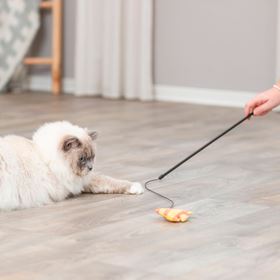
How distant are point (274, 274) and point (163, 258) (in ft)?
0.90

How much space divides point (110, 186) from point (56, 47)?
306 cm

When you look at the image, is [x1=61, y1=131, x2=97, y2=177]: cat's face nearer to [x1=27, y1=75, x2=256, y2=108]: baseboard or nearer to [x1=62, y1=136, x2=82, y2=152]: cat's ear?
[x1=62, y1=136, x2=82, y2=152]: cat's ear

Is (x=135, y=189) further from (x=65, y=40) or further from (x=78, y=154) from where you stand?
(x=65, y=40)

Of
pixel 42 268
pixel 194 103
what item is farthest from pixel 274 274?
pixel 194 103

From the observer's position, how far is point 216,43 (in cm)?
484

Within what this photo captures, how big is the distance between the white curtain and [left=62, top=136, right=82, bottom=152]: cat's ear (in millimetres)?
2634

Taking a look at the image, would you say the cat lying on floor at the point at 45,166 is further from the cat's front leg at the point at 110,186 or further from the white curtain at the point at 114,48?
the white curtain at the point at 114,48

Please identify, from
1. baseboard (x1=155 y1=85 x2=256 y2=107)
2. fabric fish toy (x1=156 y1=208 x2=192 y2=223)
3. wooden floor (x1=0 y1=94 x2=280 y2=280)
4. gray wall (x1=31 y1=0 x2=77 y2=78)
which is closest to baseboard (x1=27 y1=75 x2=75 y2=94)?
gray wall (x1=31 y1=0 x2=77 y2=78)

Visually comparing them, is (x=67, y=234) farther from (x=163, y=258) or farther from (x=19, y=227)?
(x=163, y=258)

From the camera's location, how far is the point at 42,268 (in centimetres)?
188

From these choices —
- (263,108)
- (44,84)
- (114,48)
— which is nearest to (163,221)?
(263,108)

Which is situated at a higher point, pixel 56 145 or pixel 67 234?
pixel 56 145

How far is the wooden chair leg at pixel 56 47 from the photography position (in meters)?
5.48

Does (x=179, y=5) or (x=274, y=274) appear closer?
(x=274, y=274)
